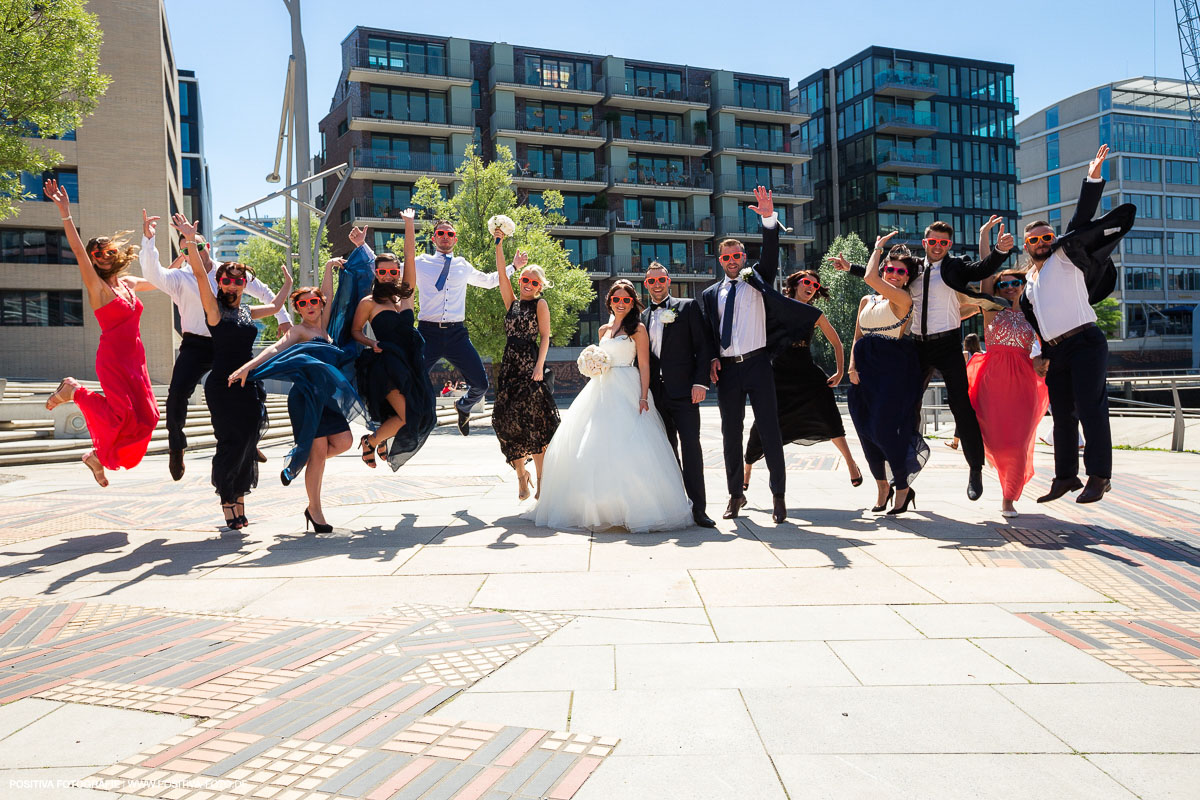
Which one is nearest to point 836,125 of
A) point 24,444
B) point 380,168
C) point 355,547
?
point 380,168

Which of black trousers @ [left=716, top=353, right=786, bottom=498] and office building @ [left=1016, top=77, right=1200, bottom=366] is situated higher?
office building @ [left=1016, top=77, right=1200, bottom=366]

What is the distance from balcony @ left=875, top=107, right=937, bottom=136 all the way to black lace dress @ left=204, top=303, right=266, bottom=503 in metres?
61.6

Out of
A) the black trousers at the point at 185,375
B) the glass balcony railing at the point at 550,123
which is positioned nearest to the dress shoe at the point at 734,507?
the black trousers at the point at 185,375

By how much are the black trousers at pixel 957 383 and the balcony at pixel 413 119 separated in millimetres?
47857

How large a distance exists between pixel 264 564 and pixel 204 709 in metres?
2.58

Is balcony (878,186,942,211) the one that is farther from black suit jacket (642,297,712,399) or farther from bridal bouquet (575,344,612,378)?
bridal bouquet (575,344,612,378)

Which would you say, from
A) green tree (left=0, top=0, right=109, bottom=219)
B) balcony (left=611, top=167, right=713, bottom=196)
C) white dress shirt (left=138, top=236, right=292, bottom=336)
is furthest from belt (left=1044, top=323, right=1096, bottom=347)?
balcony (left=611, top=167, right=713, bottom=196)

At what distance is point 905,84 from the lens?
200 ft

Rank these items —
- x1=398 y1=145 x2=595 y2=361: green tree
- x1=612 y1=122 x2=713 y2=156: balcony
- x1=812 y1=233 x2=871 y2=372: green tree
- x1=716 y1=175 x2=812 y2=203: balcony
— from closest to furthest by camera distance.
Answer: x1=398 y1=145 x2=595 y2=361: green tree
x1=812 y1=233 x2=871 y2=372: green tree
x1=612 y1=122 x2=713 y2=156: balcony
x1=716 y1=175 x2=812 y2=203: balcony

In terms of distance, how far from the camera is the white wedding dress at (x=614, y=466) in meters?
6.45

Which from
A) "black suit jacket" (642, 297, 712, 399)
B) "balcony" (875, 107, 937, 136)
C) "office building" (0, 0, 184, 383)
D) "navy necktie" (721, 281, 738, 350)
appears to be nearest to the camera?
"black suit jacket" (642, 297, 712, 399)

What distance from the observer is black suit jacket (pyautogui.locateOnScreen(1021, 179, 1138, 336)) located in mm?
6324

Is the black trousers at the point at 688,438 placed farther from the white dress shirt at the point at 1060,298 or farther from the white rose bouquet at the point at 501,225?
the white dress shirt at the point at 1060,298

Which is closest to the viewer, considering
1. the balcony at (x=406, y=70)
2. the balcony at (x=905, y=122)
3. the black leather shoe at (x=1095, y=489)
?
the black leather shoe at (x=1095, y=489)
